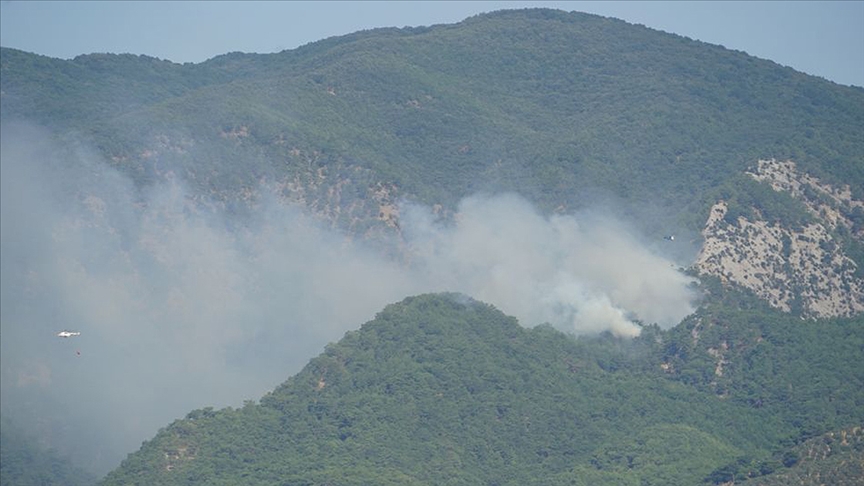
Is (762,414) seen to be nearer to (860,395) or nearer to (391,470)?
(860,395)

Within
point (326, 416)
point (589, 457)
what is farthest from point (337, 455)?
point (589, 457)

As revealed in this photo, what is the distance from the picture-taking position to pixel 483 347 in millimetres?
199500

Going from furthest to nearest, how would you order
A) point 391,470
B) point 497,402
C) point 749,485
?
1. point 497,402
2. point 391,470
3. point 749,485

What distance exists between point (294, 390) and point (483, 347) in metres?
17.6

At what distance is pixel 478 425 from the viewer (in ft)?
620

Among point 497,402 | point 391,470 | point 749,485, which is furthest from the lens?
point 497,402

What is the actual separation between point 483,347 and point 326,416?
1752 centimetres

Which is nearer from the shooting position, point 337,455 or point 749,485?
point 749,485

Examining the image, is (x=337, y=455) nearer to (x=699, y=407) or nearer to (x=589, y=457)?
(x=589, y=457)

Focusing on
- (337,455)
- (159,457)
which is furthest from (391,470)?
(159,457)

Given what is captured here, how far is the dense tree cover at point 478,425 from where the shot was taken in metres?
181

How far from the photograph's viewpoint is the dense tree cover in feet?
593

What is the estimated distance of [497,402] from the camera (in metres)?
192

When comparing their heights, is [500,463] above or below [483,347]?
below
